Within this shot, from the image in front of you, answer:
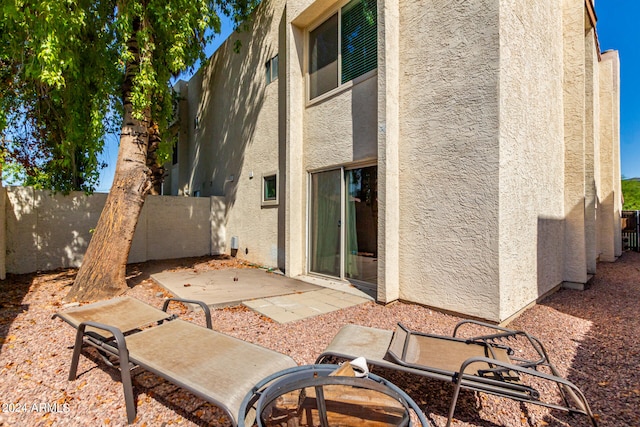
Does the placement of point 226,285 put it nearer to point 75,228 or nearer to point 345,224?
point 345,224

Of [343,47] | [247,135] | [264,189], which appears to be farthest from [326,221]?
[247,135]

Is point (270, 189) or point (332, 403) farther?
point (270, 189)

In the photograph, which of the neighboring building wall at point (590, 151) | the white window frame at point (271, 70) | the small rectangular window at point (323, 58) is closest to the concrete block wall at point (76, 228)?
the white window frame at point (271, 70)

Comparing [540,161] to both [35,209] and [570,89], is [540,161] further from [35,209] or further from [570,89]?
[35,209]

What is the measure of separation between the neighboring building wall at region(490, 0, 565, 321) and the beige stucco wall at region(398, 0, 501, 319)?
0.16 m

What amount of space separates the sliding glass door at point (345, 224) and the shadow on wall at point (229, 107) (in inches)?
154

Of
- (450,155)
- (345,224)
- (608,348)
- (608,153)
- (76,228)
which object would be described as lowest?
(608,348)

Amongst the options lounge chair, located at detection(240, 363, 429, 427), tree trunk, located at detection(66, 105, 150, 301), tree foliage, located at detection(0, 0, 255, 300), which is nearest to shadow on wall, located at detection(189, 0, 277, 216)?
tree foliage, located at detection(0, 0, 255, 300)

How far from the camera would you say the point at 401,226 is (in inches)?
214

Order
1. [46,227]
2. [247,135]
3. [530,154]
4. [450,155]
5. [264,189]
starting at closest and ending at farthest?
1. [450,155]
2. [530,154]
3. [46,227]
4. [264,189]
5. [247,135]

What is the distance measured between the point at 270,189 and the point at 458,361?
7.13m

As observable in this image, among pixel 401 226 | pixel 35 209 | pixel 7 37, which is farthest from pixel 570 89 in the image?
pixel 35 209

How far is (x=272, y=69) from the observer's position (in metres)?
8.79

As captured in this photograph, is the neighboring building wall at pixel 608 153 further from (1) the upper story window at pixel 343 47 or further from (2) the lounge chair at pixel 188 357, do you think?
(2) the lounge chair at pixel 188 357
